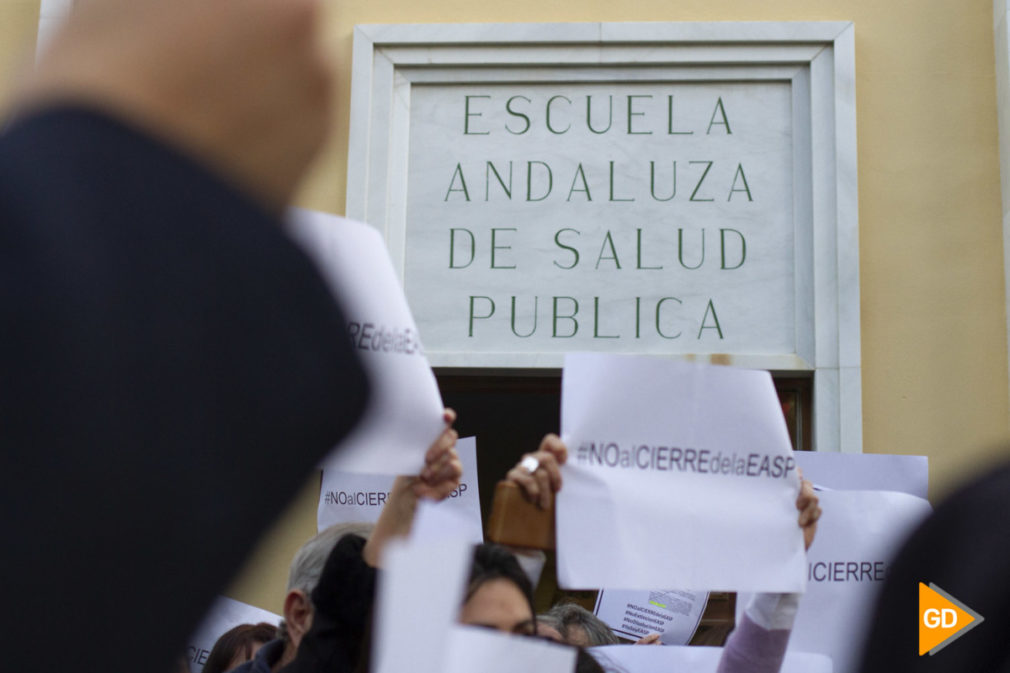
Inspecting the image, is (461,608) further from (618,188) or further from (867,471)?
(618,188)

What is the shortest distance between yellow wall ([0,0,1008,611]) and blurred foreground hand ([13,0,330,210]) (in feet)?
14.7

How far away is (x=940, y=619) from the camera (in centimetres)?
87

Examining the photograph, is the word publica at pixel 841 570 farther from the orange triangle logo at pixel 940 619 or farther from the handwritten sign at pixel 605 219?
the handwritten sign at pixel 605 219

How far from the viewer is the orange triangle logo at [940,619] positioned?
84cm

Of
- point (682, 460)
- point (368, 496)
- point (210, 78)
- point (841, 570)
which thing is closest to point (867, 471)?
point (841, 570)

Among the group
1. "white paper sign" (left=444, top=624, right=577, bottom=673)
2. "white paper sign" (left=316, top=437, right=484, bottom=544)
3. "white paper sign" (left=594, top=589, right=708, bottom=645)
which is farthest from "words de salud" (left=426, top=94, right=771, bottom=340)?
"white paper sign" (left=444, top=624, right=577, bottom=673)

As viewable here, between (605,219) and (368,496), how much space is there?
2.32 metres

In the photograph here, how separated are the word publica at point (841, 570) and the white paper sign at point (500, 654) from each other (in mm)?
1356

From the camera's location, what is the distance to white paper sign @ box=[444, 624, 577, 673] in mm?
→ 975

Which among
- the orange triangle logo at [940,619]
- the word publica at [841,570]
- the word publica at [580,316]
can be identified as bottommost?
the word publica at [841,570]

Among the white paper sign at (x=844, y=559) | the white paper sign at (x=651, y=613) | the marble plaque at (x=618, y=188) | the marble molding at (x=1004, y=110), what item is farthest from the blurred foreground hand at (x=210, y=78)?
the marble molding at (x=1004, y=110)

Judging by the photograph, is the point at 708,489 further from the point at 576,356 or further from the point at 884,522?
the point at 884,522

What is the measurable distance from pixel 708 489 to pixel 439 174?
12.1ft

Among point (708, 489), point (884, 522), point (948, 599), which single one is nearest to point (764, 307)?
point (884, 522)
